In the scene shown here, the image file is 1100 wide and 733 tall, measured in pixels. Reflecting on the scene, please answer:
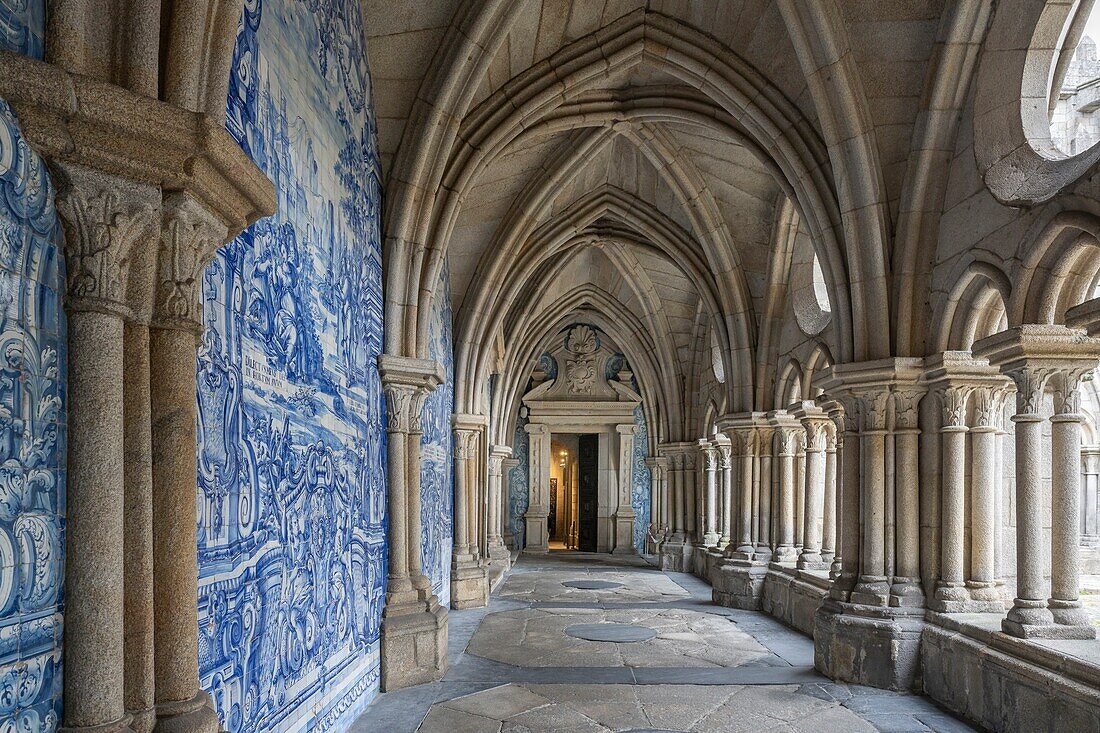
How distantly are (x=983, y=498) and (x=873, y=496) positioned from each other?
0.68 meters

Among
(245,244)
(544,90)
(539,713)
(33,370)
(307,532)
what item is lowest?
(539,713)

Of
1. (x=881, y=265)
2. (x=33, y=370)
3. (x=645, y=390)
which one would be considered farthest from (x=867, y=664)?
(x=645, y=390)

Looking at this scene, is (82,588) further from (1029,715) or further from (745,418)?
(745,418)

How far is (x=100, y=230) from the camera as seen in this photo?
1897mm

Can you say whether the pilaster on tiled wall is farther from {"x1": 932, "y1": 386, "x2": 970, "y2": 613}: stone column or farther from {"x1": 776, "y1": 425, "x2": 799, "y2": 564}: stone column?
{"x1": 776, "y1": 425, "x2": 799, "y2": 564}: stone column

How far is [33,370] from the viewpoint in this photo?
1755mm

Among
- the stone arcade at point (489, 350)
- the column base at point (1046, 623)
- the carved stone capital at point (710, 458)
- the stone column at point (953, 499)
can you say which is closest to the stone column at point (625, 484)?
the carved stone capital at point (710, 458)

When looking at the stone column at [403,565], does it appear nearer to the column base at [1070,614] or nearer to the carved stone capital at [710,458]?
the column base at [1070,614]

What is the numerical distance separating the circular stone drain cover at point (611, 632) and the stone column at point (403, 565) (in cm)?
170

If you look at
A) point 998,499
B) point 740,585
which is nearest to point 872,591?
point 998,499

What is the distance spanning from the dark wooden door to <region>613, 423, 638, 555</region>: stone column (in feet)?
3.01

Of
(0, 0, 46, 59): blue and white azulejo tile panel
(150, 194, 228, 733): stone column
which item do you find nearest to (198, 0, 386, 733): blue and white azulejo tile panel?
(150, 194, 228, 733): stone column

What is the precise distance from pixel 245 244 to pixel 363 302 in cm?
207

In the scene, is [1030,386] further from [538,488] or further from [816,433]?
[538,488]
